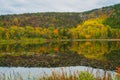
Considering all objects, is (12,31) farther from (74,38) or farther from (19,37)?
(74,38)

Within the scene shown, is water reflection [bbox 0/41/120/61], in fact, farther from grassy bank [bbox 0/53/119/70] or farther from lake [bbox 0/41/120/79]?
grassy bank [bbox 0/53/119/70]

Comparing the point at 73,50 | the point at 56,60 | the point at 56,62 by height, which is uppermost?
the point at 56,62

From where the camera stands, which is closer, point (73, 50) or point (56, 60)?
point (56, 60)

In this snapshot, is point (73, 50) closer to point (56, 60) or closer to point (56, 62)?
point (56, 60)

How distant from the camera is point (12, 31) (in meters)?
176

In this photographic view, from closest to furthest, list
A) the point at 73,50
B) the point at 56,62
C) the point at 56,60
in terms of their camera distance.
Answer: the point at 56,62 < the point at 56,60 < the point at 73,50

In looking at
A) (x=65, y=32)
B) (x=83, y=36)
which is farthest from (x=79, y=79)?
(x=83, y=36)

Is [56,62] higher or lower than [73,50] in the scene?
higher

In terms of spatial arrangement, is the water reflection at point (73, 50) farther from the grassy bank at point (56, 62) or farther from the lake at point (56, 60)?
the grassy bank at point (56, 62)

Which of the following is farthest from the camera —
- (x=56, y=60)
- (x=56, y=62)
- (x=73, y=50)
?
(x=73, y=50)

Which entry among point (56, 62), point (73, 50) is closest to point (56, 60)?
point (56, 62)

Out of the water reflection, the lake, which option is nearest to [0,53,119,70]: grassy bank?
the lake

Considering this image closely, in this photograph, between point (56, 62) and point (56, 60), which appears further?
point (56, 60)

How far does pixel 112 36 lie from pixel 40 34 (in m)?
38.6
